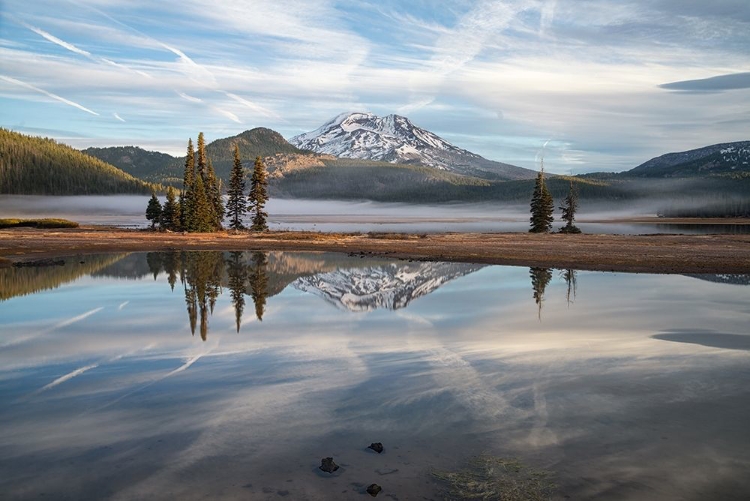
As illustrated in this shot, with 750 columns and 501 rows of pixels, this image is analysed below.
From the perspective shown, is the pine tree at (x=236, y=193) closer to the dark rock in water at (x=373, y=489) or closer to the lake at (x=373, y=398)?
the lake at (x=373, y=398)

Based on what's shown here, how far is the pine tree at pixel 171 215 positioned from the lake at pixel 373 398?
244ft

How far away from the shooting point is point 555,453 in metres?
10.3

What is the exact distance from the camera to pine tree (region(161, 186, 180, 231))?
326 feet

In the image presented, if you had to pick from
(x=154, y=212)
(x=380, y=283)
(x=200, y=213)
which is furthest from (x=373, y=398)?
(x=154, y=212)

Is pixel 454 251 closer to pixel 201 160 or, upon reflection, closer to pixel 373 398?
pixel 373 398

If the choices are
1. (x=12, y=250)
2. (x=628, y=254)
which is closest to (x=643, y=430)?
(x=628, y=254)

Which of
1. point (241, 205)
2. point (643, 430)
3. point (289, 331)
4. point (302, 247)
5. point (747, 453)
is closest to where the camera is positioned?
point (747, 453)

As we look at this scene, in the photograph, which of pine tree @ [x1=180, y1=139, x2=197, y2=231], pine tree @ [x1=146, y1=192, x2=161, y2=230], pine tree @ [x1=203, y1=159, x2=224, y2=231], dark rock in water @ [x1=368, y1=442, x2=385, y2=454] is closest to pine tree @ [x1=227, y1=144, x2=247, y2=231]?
pine tree @ [x1=203, y1=159, x2=224, y2=231]

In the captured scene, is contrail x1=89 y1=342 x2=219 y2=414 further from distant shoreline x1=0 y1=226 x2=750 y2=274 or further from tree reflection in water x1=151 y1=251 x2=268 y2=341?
distant shoreline x1=0 y1=226 x2=750 y2=274

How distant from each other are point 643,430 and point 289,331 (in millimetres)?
12687

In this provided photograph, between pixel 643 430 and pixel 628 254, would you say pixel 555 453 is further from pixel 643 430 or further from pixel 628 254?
pixel 628 254

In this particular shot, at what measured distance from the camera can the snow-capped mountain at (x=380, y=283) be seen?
29.1 m

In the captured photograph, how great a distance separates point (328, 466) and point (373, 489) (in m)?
1.02

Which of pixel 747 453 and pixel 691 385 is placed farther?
pixel 691 385
